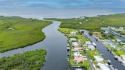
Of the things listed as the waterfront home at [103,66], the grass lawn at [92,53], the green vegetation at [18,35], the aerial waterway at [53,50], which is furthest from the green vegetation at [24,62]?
the waterfront home at [103,66]

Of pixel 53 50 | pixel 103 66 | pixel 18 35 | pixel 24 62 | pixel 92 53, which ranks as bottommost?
pixel 103 66

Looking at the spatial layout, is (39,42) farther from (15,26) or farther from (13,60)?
(15,26)

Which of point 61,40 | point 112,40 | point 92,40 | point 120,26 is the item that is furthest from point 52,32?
point 120,26

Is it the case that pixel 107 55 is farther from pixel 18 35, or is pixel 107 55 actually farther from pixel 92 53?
pixel 18 35

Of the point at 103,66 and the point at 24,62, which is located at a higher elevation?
the point at 24,62

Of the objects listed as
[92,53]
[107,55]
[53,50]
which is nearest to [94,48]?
[92,53]

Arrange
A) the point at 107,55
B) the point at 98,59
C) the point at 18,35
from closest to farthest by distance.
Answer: the point at 98,59, the point at 107,55, the point at 18,35

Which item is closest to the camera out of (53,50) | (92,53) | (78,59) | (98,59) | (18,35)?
(78,59)

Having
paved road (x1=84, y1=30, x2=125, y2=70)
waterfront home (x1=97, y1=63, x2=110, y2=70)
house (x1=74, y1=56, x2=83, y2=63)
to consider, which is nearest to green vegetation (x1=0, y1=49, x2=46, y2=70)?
house (x1=74, y1=56, x2=83, y2=63)
